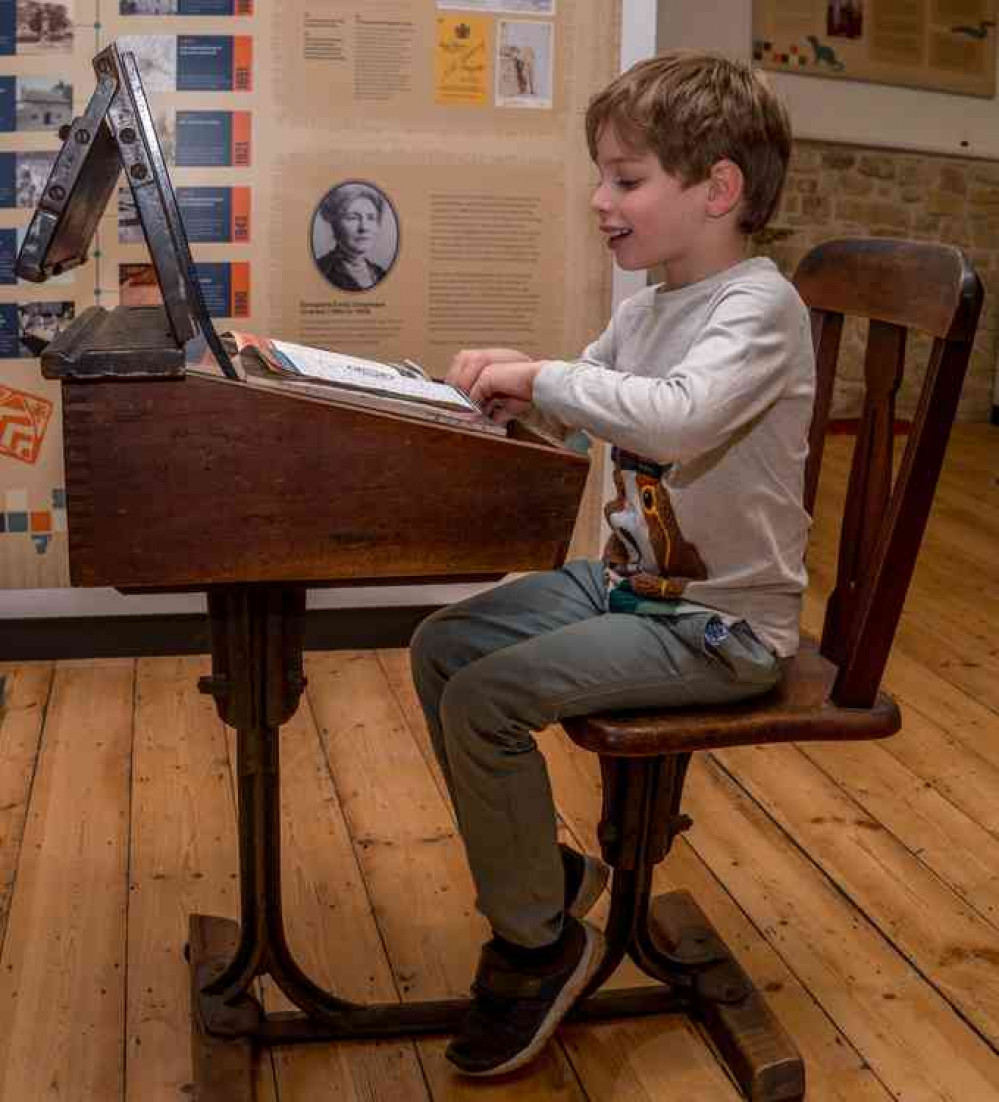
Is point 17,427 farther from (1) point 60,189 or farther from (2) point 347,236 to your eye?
(1) point 60,189

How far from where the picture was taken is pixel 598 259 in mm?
3309

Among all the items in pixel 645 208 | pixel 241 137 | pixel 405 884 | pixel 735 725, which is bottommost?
pixel 405 884

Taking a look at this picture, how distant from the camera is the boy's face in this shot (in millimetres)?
1775

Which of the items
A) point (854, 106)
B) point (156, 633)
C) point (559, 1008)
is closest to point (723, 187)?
point (559, 1008)

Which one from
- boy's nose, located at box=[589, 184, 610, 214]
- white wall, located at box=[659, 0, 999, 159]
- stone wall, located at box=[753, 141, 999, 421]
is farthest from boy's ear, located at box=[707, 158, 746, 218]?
stone wall, located at box=[753, 141, 999, 421]

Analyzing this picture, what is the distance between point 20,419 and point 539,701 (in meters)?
1.83

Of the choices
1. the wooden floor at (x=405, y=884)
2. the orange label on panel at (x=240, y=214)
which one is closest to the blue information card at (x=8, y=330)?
the orange label on panel at (x=240, y=214)

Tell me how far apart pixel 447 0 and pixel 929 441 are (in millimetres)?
1833

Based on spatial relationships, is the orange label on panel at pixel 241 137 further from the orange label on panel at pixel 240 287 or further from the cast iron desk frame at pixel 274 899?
the cast iron desk frame at pixel 274 899

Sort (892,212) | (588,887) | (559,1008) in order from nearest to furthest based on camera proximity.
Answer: (559,1008) → (588,887) → (892,212)

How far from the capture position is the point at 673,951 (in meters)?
2.13

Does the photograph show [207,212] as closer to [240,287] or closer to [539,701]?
[240,287]

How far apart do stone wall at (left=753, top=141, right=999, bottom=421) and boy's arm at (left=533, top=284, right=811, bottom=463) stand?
20.8ft

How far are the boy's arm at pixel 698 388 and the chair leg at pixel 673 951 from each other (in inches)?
17.0
